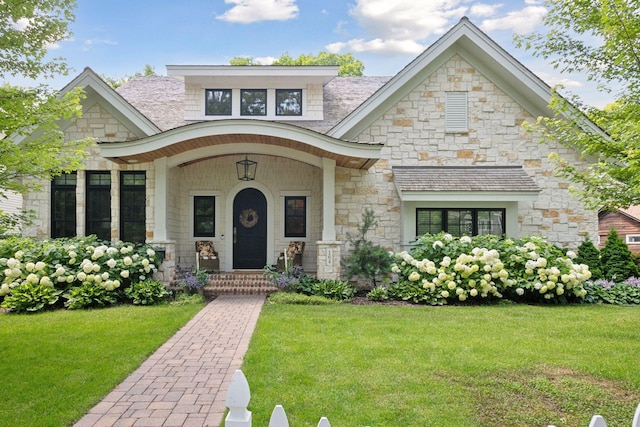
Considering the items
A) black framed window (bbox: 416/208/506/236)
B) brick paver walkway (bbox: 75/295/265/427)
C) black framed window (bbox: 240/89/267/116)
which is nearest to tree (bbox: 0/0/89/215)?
brick paver walkway (bbox: 75/295/265/427)

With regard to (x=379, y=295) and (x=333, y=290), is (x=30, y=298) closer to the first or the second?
(x=333, y=290)

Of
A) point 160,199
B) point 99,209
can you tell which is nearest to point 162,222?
point 160,199

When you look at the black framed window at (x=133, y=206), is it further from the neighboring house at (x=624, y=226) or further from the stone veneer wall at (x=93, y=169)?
the neighboring house at (x=624, y=226)

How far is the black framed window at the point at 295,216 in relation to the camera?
13.6m

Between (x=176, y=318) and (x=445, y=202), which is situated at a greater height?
(x=445, y=202)

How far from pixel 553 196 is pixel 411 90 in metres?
4.67

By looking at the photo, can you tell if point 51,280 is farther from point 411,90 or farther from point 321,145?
point 411,90

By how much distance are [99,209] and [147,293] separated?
3513 millimetres

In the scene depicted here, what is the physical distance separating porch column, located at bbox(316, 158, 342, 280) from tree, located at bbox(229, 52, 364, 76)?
18.8m

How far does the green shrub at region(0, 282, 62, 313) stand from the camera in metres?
8.97

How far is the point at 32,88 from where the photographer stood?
6.39 metres

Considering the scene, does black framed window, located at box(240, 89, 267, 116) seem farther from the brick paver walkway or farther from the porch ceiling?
the brick paver walkway

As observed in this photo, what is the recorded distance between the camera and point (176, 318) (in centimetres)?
823

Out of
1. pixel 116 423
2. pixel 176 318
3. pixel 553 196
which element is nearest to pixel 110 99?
pixel 176 318
